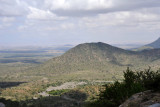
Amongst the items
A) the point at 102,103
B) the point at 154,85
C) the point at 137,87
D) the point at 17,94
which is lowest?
the point at 17,94

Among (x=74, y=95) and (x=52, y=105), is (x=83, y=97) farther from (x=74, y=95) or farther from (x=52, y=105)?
(x=52, y=105)

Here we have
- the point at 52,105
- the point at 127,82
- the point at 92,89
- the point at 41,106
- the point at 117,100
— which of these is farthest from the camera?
the point at 92,89

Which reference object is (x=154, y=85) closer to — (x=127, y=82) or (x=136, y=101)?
(x=136, y=101)

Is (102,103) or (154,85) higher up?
(154,85)


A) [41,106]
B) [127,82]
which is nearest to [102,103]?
[127,82]

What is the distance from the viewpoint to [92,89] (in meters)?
188

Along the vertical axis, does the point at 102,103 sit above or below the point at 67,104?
above

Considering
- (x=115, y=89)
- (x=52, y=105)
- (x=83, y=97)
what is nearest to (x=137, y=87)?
(x=115, y=89)

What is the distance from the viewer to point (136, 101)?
23.0m

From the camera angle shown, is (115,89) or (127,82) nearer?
(115,89)

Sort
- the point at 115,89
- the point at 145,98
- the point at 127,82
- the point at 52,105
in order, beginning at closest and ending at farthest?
the point at 145,98, the point at 115,89, the point at 127,82, the point at 52,105

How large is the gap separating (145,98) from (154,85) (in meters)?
4.44

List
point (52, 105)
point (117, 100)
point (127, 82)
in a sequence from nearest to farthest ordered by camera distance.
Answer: point (117, 100)
point (127, 82)
point (52, 105)

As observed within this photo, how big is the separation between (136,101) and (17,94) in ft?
620
